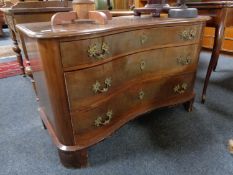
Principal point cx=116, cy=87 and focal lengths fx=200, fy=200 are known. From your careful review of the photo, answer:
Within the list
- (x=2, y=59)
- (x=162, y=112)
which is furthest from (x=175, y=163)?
(x=2, y=59)

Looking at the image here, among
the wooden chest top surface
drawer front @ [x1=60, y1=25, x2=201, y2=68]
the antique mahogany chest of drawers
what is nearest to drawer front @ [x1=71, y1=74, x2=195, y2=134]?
the antique mahogany chest of drawers

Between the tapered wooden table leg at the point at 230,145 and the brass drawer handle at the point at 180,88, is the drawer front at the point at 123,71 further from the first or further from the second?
the tapered wooden table leg at the point at 230,145

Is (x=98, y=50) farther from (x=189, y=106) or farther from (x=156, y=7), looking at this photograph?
(x=189, y=106)

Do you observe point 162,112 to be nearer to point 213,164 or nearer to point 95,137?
point 213,164

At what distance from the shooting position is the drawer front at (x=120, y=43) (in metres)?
0.84

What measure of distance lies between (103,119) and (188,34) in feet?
2.48

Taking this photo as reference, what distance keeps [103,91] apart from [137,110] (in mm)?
355

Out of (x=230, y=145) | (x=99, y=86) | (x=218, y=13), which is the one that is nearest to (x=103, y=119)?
(x=99, y=86)

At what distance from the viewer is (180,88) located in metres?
1.43

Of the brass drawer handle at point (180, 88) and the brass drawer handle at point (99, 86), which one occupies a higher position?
the brass drawer handle at point (99, 86)

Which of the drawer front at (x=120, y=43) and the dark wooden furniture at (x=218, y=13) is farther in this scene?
the dark wooden furniture at (x=218, y=13)

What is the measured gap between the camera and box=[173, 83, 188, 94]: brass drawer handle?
55.5 inches

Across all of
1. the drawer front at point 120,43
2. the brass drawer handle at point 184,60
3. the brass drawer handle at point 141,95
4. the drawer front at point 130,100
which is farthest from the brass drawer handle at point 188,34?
the brass drawer handle at point 141,95

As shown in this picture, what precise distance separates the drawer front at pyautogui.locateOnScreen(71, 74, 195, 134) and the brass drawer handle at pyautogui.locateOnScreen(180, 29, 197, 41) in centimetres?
26
